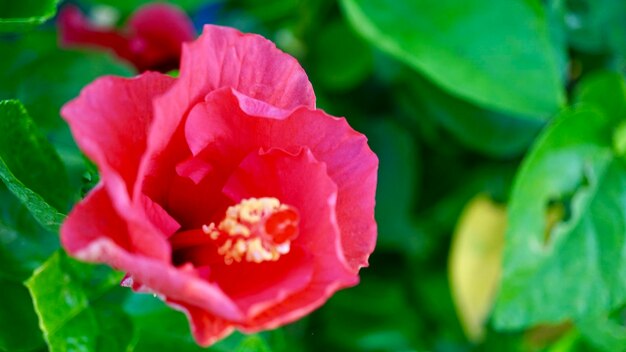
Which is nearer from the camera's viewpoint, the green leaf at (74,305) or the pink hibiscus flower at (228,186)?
the pink hibiscus flower at (228,186)

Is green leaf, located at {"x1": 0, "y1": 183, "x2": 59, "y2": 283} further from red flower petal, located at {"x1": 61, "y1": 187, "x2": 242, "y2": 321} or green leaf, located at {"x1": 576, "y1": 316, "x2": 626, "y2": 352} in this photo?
green leaf, located at {"x1": 576, "y1": 316, "x2": 626, "y2": 352}

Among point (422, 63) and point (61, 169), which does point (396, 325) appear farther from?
point (61, 169)

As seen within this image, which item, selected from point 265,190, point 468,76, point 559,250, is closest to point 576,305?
point 559,250

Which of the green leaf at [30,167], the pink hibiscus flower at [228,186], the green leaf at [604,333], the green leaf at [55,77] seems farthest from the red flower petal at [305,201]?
the green leaf at [604,333]

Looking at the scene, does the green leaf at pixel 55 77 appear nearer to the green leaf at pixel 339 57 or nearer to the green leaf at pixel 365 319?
the green leaf at pixel 339 57

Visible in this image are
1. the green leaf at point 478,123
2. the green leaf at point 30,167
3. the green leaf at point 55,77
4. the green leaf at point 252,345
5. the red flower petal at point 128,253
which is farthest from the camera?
the green leaf at point 478,123

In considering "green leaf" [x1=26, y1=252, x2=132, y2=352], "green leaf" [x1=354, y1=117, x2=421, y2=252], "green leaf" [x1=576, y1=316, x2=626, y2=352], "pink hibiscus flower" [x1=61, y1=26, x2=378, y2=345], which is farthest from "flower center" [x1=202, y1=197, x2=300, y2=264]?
"green leaf" [x1=354, y1=117, x2=421, y2=252]

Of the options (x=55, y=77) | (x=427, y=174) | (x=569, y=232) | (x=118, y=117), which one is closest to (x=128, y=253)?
(x=118, y=117)
